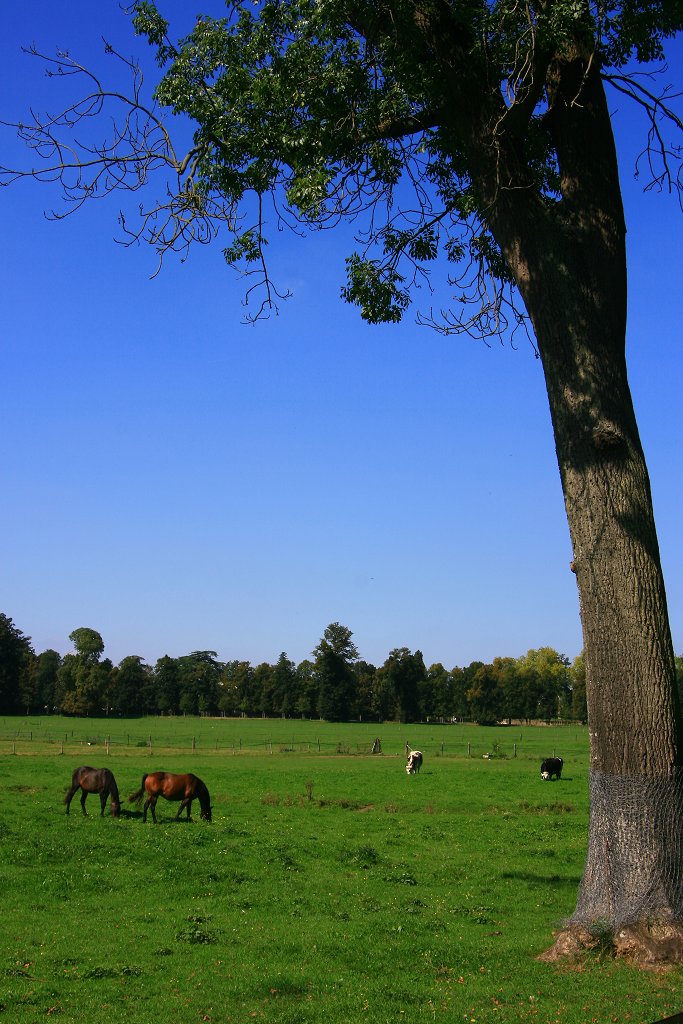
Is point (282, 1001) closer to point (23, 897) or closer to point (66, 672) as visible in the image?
point (23, 897)

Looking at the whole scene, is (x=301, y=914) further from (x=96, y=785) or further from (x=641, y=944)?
(x=96, y=785)

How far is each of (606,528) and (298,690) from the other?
11756 cm

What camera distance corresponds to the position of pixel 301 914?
12.0m

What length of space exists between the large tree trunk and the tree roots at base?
2cm

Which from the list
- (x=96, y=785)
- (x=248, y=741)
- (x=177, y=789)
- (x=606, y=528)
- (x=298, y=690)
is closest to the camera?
(x=606, y=528)

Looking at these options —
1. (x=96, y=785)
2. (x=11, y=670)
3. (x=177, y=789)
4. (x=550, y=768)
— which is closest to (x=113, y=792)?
(x=96, y=785)

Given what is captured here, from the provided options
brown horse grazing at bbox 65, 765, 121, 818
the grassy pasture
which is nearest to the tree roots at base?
the grassy pasture

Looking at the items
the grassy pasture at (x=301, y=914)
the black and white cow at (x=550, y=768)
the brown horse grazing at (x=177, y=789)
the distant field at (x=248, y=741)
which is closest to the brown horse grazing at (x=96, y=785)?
the grassy pasture at (x=301, y=914)

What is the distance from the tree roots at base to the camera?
24.3ft

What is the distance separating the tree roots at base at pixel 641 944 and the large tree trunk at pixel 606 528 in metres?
0.02

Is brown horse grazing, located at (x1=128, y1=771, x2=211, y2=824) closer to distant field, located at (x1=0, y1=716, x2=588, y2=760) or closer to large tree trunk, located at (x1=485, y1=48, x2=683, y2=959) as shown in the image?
large tree trunk, located at (x1=485, y1=48, x2=683, y2=959)

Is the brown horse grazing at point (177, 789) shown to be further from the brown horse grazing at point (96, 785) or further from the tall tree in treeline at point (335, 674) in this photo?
the tall tree in treeline at point (335, 674)

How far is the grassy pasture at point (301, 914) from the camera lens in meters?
7.64

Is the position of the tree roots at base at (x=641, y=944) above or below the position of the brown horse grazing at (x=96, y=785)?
above
